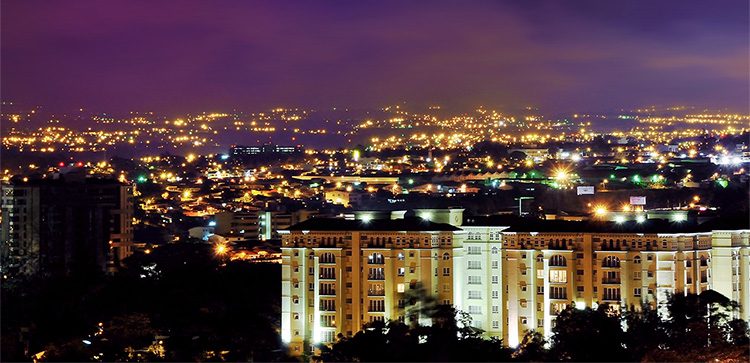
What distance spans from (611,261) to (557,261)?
58 centimetres

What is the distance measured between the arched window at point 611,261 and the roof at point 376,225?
183cm

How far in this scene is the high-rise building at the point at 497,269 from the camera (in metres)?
18.8

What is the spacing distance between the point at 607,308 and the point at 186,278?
624cm

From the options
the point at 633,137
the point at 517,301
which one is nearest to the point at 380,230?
the point at 517,301

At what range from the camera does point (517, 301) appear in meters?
19.1

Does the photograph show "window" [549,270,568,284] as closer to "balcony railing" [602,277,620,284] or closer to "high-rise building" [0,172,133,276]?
"balcony railing" [602,277,620,284]

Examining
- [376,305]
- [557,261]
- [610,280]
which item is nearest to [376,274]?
[376,305]

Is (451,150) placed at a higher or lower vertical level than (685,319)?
higher

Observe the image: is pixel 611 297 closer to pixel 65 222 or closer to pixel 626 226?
pixel 626 226

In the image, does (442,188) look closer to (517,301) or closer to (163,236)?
(163,236)

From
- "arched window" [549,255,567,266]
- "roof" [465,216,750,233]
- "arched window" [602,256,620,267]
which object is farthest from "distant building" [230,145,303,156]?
"arched window" [602,256,620,267]

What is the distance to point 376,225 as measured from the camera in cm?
1991

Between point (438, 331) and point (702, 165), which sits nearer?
point (438, 331)

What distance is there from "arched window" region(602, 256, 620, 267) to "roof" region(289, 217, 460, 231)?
183 centimetres
